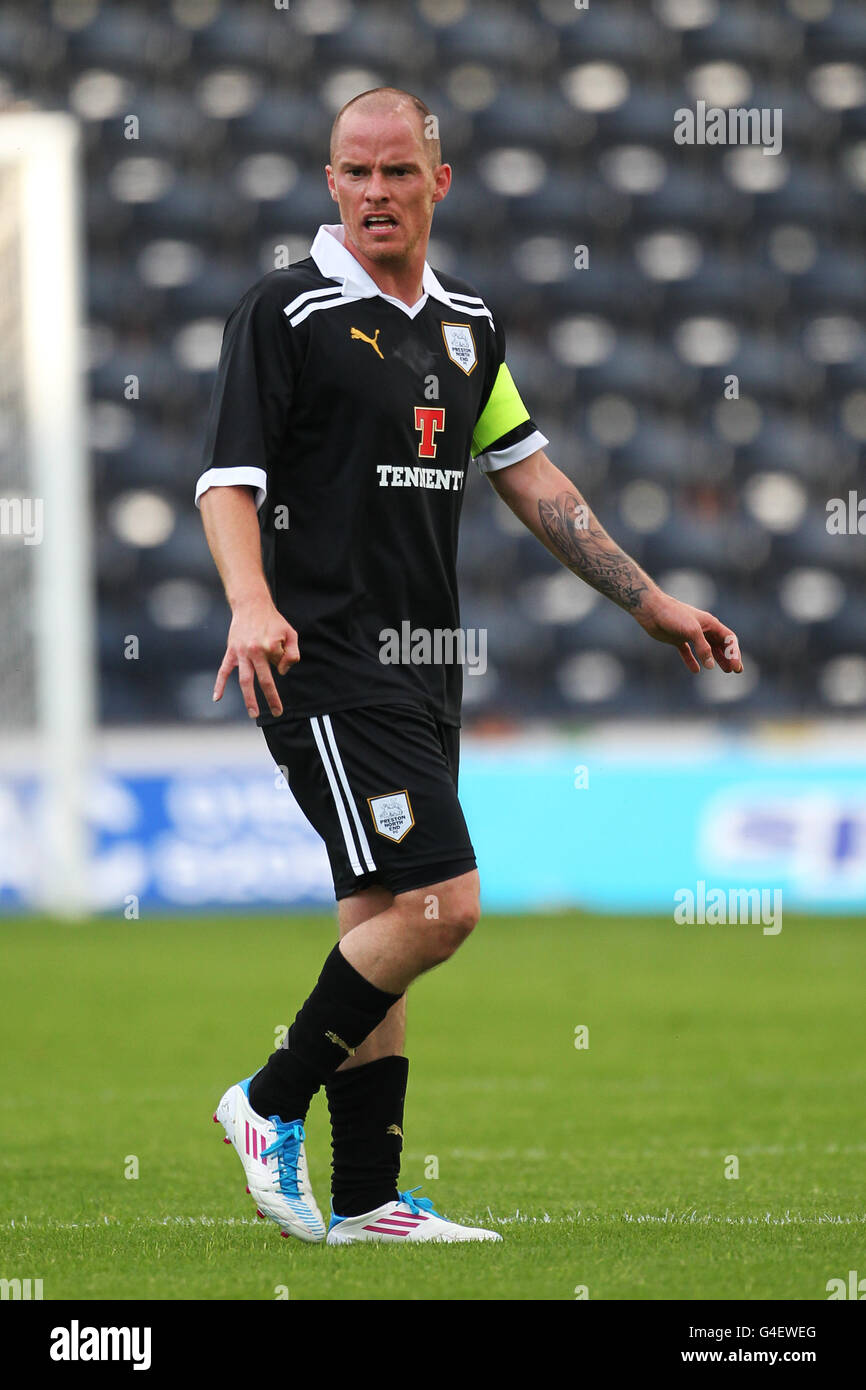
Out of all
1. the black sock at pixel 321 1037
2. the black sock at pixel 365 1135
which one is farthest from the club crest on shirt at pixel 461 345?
the black sock at pixel 365 1135

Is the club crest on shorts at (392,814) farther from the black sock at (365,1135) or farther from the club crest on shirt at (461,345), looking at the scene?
the club crest on shirt at (461,345)

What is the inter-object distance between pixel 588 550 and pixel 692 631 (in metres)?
0.27

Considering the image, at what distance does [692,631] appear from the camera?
365cm

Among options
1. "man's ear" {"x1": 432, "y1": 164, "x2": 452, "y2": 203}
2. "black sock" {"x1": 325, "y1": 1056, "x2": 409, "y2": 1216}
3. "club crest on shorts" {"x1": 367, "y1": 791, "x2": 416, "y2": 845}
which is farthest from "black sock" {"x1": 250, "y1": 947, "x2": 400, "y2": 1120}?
"man's ear" {"x1": 432, "y1": 164, "x2": 452, "y2": 203}

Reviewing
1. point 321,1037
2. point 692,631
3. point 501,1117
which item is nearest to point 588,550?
point 692,631

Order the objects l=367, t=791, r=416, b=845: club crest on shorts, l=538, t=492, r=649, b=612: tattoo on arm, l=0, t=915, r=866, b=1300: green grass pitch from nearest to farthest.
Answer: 1. l=0, t=915, r=866, b=1300: green grass pitch
2. l=367, t=791, r=416, b=845: club crest on shorts
3. l=538, t=492, r=649, b=612: tattoo on arm

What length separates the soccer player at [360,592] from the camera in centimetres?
332

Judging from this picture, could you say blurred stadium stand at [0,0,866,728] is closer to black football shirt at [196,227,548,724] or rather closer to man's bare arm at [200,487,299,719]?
black football shirt at [196,227,548,724]

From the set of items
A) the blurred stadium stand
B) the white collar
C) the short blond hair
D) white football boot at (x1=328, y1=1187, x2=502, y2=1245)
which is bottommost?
white football boot at (x1=328, y1=1187, x2=502, y2=1245)

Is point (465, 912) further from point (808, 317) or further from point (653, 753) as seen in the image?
point (808, 317)

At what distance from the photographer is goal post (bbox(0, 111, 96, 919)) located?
36.5 feet

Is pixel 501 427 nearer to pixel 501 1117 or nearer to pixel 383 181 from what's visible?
pixel 383 181

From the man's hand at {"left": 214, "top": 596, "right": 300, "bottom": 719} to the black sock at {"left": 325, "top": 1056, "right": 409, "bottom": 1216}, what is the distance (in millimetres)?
789

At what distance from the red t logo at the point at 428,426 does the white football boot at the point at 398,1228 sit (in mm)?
1327
